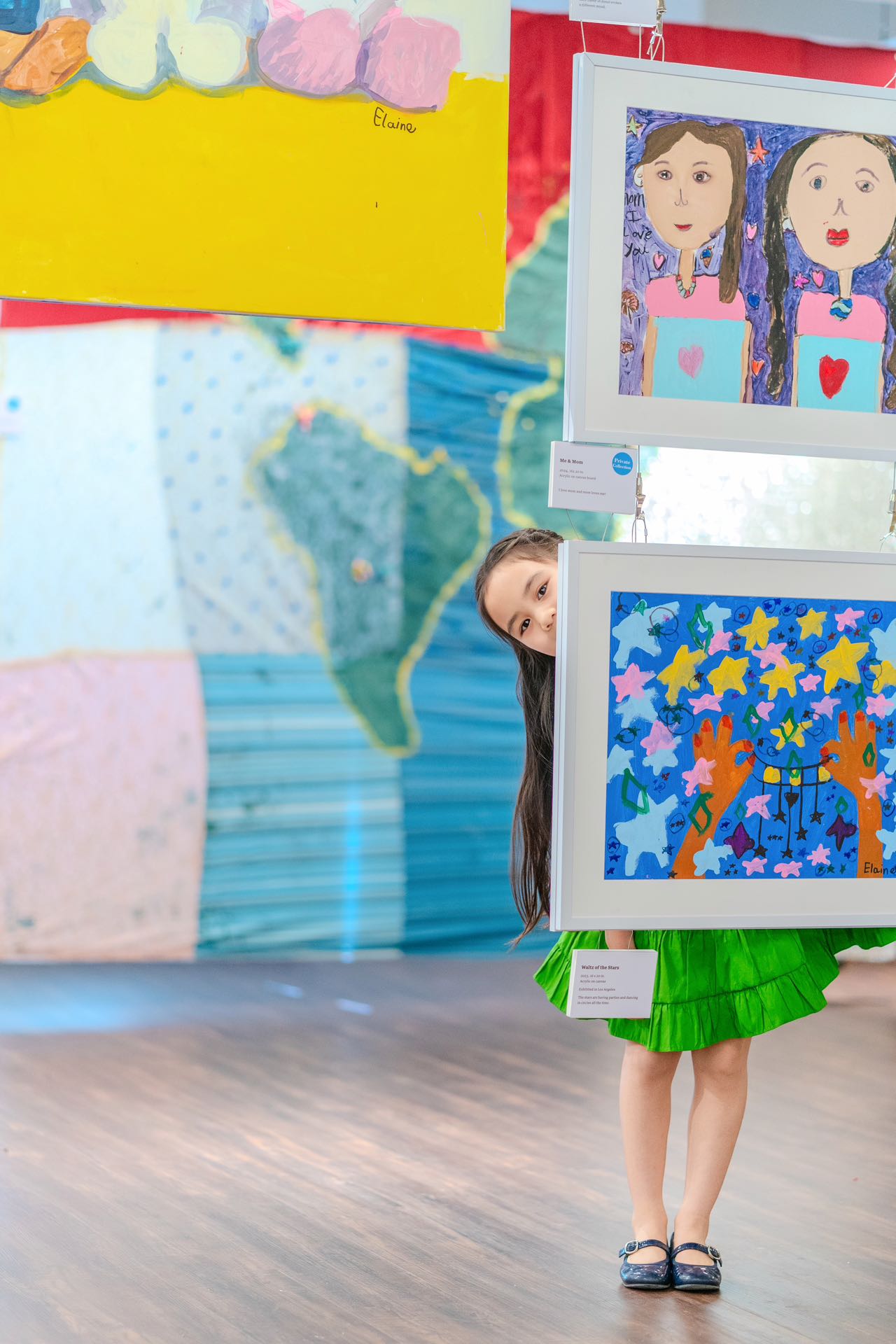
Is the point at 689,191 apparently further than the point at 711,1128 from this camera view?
No

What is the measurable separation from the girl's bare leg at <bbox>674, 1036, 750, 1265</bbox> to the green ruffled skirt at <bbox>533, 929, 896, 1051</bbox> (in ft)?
0.12

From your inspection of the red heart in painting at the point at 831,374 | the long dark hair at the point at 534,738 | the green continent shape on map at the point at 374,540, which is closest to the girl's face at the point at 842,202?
the red heart in painting at the point at 831,374

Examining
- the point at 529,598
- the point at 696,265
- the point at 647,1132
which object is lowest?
the point at 647,1132

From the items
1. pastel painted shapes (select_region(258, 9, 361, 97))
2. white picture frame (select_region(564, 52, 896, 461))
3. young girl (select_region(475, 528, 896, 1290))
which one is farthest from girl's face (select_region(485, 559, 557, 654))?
pastel painted shapes (select_region(258, 9, 361, 97))

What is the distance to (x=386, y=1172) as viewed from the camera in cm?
257

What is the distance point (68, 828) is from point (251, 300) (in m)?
2.53

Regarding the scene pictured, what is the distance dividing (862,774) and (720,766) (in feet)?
0.67

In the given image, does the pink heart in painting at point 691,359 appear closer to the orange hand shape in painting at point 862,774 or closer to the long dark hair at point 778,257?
the long dark hair at point 778,257

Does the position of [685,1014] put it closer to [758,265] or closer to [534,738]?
[534,738]

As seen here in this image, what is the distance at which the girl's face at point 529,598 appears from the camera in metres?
2.00

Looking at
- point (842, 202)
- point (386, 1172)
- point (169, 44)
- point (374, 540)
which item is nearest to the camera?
point (169, 44)

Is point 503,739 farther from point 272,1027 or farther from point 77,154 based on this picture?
point 77,154

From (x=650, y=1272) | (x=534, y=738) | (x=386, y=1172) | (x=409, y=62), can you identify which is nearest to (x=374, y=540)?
(x=386, y=1172)

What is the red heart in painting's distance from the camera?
191 cm
